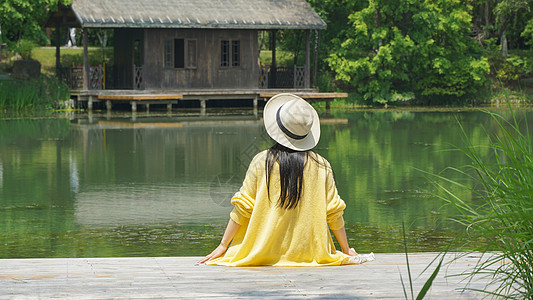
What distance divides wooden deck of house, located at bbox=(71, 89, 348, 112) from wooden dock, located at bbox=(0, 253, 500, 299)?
24.7 metres

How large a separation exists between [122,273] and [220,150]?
1302cm

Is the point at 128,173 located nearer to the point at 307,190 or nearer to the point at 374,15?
the point at 307,190

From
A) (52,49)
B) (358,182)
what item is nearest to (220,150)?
(358,182)

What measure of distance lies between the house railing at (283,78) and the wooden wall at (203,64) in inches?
15.8

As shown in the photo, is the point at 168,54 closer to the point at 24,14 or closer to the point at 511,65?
the point at 24,14

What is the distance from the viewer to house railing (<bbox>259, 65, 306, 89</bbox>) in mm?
34094

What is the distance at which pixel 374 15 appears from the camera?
122 ft

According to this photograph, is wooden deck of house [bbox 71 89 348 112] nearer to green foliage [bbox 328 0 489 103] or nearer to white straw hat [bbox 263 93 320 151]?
green foliage [bbox 328 0 489 103]

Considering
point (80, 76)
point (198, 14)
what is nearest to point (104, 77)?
point (80, 76)

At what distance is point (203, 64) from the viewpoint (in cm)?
3316

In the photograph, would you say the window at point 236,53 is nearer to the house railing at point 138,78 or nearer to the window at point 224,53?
the window at point 224,53

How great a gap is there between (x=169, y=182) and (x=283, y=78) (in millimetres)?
22394

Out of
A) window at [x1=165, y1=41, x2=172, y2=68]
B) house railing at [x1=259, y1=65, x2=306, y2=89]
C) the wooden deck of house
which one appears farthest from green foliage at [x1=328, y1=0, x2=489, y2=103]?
window at [x1=165, y1=41, x2=172, y2=68]

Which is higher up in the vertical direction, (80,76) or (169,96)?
(80,76)
